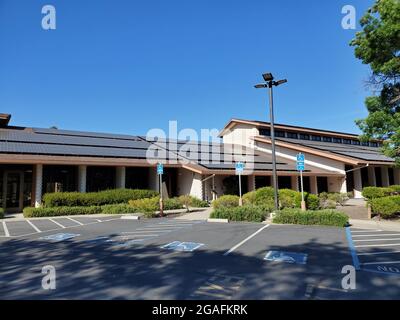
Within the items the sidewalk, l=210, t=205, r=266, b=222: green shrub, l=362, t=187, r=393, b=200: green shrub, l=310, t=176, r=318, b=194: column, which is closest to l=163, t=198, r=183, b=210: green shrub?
l=210, t=205, r=266, b=222: green shrub

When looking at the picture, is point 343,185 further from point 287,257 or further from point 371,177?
point 287,257

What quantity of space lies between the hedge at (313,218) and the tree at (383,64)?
404 cm

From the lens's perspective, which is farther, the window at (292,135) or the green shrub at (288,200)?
the window at (292,135)

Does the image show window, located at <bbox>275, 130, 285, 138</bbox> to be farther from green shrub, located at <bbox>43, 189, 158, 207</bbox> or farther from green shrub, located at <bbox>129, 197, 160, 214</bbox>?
green shrub, located at <bbox>129, 197, 160, 214</bbox>

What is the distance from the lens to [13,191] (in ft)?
62.8

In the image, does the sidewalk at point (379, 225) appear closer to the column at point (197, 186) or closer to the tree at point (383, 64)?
the tree at point (383, 64)

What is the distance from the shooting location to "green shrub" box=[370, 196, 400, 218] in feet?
44.4

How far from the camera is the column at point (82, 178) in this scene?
794 inches

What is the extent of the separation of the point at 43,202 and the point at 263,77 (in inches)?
622

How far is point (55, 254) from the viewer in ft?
25.5

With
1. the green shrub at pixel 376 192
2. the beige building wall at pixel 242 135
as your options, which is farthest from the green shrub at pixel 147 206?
the beige building wall at pixel 242 135

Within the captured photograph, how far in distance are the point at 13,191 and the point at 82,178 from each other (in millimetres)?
4417

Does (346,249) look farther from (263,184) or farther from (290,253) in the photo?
(263,184)

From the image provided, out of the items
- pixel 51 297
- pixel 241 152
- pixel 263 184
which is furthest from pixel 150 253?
pixel 241 152
